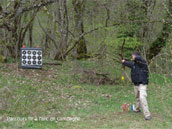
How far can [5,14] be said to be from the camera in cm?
972

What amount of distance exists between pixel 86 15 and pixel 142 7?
401 centimetres

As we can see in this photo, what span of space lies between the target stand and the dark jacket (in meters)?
7.32

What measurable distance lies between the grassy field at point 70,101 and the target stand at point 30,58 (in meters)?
0.35

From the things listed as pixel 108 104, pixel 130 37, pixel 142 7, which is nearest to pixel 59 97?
pixel 108 104

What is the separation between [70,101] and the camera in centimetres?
1003

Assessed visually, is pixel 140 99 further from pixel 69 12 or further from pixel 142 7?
pixel 69 12

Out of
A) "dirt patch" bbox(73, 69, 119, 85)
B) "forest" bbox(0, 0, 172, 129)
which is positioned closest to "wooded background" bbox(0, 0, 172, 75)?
"forest" bbox(0, 0, 172, 129)

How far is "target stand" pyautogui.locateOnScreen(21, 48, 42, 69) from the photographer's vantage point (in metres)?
14.1

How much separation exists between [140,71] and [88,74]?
5.60m

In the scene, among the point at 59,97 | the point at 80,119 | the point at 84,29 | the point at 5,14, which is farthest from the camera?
the point at 84,29

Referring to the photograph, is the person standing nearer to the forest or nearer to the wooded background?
the forest

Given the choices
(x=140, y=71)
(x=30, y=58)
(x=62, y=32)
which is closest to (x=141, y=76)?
(x=140, y=71)

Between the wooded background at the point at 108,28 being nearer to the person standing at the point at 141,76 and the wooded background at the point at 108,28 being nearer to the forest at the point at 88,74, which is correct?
the forest at the point at 88,74

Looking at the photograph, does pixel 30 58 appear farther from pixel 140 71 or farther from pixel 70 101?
pixel 140 71
